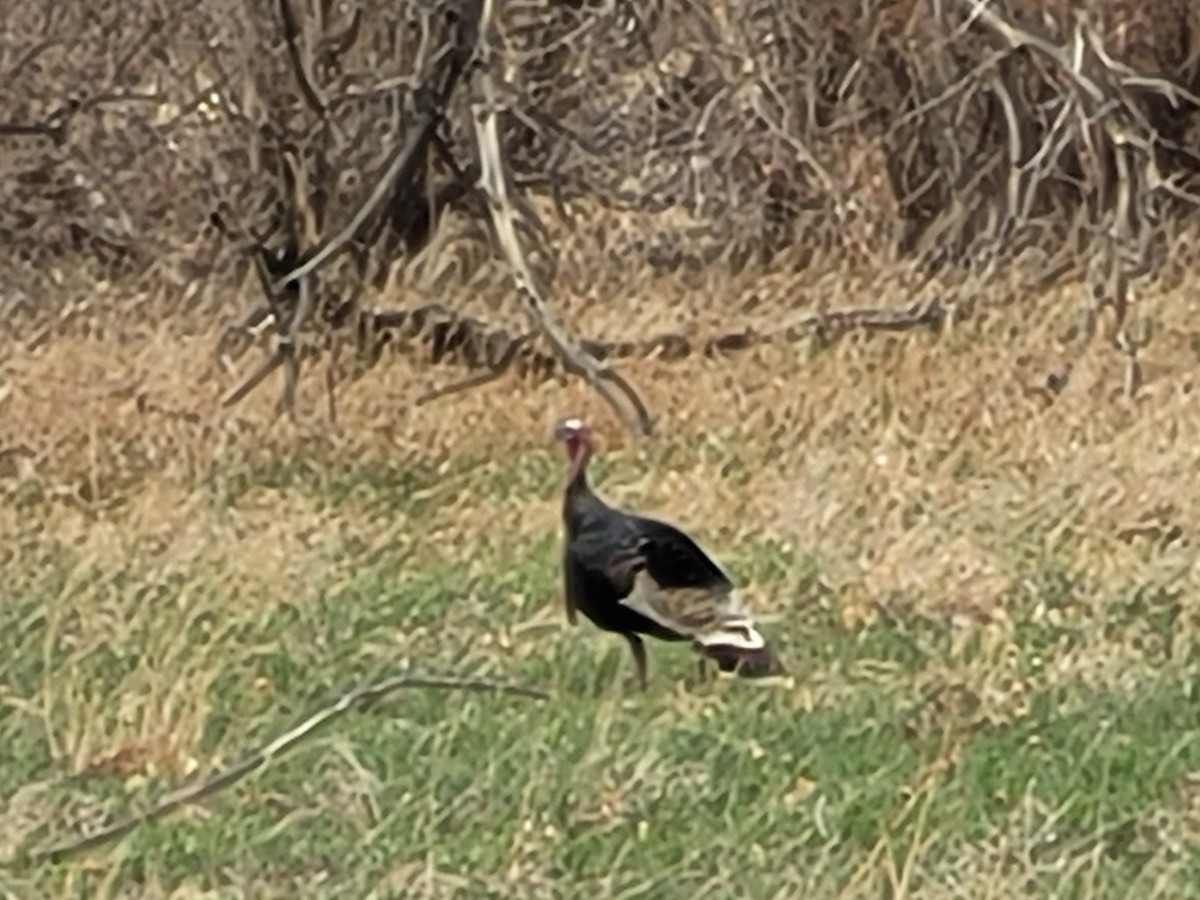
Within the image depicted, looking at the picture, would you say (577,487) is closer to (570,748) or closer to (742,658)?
(742,658)

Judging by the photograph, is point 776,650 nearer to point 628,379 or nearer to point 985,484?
point 985,484

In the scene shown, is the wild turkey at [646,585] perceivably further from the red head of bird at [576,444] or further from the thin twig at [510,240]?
the thin twig at [510,240]

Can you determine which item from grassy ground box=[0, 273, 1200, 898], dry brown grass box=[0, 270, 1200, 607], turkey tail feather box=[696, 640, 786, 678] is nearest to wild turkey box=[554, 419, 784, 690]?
turkey tail feather box=[696, 640, 786, 678]

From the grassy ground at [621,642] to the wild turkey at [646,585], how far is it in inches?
5.2

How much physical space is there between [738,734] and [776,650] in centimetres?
51

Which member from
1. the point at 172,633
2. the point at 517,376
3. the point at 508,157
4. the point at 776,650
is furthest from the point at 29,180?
the point at 776,650

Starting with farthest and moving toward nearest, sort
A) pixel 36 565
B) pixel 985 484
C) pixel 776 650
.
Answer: pixel 985 484 < pixel 36 565 < pixel 776 650

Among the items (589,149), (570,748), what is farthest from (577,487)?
(589,149)

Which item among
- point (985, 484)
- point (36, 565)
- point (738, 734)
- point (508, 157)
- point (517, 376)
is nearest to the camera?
point (738, 734)

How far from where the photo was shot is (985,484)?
7.55m

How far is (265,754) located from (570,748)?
570mm

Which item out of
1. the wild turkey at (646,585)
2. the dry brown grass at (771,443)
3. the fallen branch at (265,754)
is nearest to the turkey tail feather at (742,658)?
the wild turkey at (646,585)

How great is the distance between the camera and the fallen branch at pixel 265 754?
17.9ft

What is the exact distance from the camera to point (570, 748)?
5801 mm
